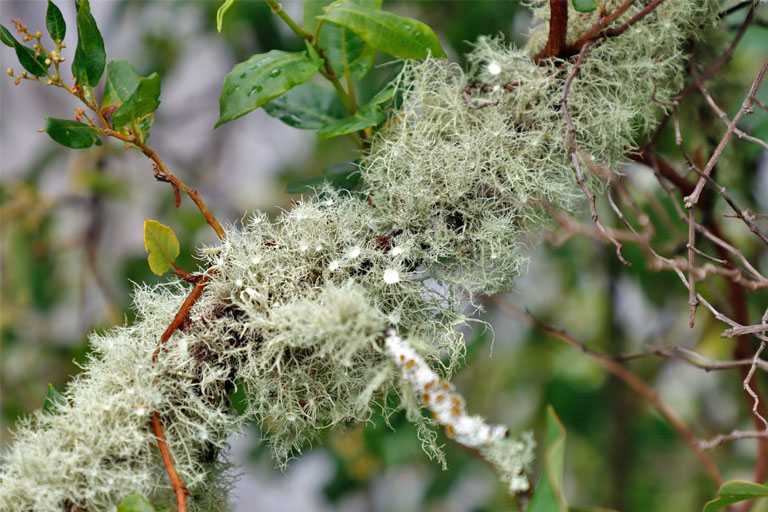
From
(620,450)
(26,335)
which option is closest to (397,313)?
(620,450)

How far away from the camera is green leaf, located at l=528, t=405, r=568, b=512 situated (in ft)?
1.24

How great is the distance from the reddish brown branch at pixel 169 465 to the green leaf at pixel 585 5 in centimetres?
44

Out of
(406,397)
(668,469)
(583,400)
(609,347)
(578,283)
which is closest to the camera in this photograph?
(406,397)

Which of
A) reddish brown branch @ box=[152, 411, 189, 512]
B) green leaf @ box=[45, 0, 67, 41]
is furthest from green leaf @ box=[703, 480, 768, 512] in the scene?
green leaf @ box=[45, 0, 67, 41]

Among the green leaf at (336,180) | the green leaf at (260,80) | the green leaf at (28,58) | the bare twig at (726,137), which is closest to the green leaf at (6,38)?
the green leaf at (28,58)

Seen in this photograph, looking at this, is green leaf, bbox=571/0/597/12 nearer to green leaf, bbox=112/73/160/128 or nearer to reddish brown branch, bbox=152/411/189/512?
green leaf, bbox=112/73/160/128

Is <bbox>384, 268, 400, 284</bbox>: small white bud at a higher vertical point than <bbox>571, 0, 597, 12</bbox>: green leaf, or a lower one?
lower

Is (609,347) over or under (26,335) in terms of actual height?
under

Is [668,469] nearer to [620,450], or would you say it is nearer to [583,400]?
[620,450]

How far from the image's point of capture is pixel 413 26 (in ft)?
1.70

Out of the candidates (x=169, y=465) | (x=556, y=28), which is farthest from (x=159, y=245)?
(x=556, y=28)

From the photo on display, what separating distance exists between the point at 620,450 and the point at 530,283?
434mm

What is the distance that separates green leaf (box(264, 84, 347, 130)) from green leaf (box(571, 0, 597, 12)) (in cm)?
24

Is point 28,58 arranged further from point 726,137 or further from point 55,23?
point 726,137
